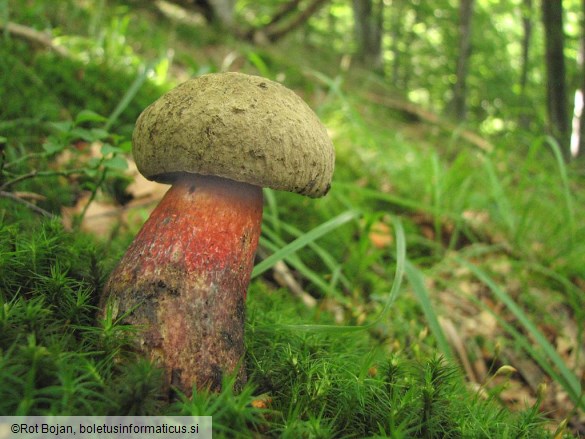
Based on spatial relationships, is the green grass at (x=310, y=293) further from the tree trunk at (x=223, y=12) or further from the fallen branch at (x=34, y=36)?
the tree trunk at (x=223, y=12)

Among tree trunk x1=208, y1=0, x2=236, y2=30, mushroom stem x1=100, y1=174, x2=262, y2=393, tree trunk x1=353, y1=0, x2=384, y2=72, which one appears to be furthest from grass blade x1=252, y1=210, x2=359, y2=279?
tree trunk x1=353, y1=0, x2=384, y2=72

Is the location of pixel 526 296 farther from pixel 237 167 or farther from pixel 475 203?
pixel 237 167

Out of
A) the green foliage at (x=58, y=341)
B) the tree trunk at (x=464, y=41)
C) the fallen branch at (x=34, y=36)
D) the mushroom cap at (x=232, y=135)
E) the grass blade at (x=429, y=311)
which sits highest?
the tree trunk at (x=464, y=41)

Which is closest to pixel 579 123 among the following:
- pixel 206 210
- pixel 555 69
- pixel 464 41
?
pixel 555 69

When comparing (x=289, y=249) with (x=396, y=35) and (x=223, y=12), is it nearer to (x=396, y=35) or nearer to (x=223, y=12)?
(x=223, y=12)

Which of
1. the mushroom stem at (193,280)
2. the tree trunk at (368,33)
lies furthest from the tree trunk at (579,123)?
the mushroom stem at (193,280)

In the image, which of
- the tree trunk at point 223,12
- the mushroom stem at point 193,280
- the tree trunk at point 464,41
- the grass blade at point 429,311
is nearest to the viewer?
the mushroom stem at point 193,280

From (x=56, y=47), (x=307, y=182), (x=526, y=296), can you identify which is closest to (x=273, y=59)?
(x=56, y=47)

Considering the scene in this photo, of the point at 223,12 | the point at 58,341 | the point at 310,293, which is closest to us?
the point at 58,341
